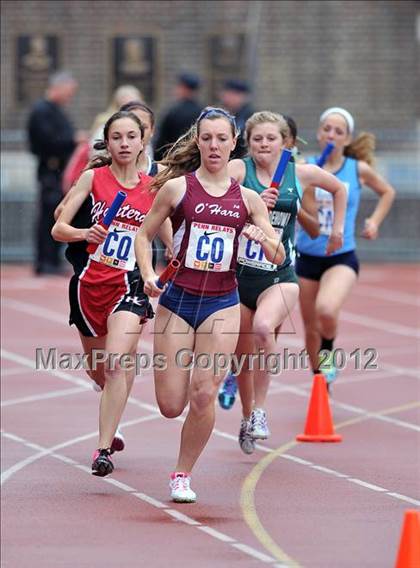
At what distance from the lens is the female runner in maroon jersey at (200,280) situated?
9.26 meters

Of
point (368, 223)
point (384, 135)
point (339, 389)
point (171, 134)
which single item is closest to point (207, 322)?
point (368, 223)

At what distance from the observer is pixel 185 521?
29.1 ft

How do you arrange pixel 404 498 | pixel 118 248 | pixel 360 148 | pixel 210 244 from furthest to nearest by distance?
pixel 360 148 → pixel 118 248 → pixel 404 498 → pixel 210 244

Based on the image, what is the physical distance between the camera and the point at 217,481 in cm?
1013

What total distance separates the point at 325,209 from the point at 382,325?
20.2 feet

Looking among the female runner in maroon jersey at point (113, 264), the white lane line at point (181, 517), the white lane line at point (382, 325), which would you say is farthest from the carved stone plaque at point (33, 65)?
the white lane line at point (181, 517)

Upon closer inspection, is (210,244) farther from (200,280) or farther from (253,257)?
(253,257)

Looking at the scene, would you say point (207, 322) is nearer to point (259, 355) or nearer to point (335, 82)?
point (259, 355)

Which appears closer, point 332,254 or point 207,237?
point 207,237

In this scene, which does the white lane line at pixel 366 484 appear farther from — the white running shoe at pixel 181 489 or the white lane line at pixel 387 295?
the white lane line at pixel 387 295

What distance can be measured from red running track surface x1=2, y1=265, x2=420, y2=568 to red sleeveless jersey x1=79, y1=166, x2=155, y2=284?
3.95 ft

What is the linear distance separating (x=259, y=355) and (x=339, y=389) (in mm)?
3428

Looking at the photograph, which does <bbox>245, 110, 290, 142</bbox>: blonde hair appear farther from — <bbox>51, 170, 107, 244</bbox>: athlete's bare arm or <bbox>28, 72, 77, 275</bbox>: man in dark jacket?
<bbox>28, 72, 77, 275</bbox>: man in dark jacket

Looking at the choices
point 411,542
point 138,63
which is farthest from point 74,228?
point 138,63
